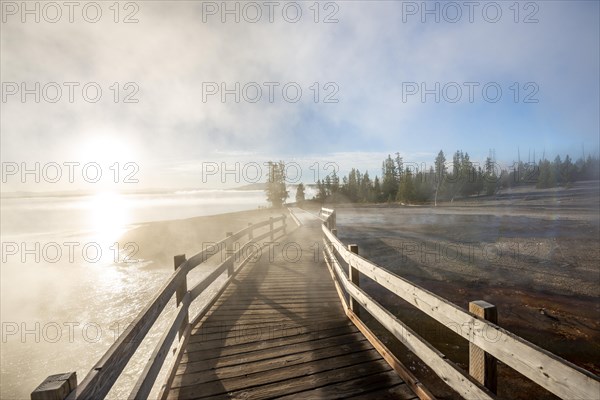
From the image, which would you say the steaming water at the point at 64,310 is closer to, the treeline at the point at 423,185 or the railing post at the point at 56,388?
the railing post at the point at 56,388

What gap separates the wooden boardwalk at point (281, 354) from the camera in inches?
139

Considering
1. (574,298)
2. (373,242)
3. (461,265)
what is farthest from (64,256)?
(574,298)

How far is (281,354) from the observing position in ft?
14.2

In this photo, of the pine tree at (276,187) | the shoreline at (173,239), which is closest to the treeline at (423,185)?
the pine tree at (276,187)

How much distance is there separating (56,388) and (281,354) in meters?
3.12

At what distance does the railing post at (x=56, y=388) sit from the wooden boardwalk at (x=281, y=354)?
76.2 inches

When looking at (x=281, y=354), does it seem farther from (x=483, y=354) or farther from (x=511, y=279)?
(x=511, y=279)

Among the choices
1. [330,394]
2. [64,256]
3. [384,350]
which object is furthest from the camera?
[64,256]

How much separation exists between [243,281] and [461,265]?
10.3 metres

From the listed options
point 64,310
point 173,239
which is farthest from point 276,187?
point 64,310

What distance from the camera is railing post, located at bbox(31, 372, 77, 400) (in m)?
1.71

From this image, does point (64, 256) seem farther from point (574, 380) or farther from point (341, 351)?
point (574, 380)

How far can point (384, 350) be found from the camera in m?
4.12

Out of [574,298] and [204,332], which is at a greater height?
[204,332]
